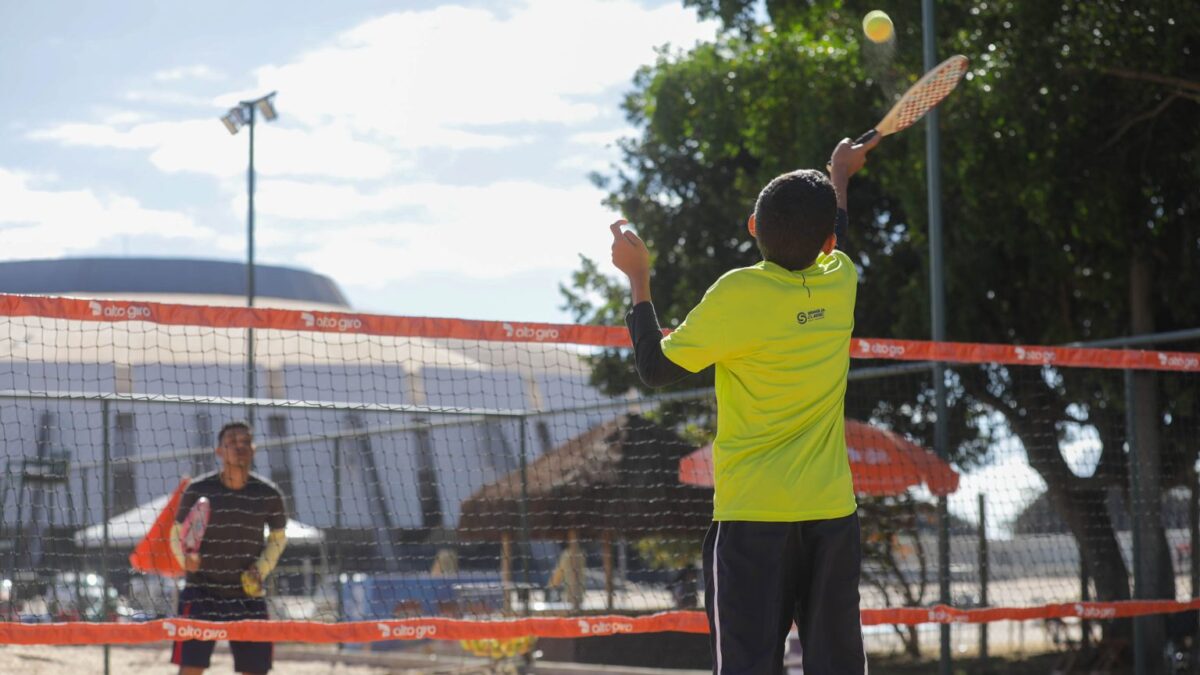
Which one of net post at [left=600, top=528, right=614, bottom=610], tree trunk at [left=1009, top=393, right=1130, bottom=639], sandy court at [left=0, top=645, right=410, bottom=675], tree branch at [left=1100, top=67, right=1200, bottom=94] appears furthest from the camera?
sandy court at [left=0, top=645, right=410, bottom=675]

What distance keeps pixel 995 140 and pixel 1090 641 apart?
4798 mm

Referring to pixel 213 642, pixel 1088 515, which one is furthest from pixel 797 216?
pixel 1088 515

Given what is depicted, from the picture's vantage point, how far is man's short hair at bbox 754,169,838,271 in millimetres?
3547

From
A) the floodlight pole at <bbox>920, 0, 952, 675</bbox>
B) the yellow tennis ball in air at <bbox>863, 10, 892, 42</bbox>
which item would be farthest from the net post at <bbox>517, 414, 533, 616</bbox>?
the yellow tennis ball in air at <bbox>863, 10, 892, 42</bbox>

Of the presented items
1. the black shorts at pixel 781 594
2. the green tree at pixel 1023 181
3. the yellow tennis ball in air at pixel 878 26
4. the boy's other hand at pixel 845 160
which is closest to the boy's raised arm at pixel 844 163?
the boy's other hand at pixel 845 160

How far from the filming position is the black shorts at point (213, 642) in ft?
22.6

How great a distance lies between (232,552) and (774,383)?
15.1 ft

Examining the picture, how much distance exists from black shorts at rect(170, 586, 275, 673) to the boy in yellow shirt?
4.16 metres

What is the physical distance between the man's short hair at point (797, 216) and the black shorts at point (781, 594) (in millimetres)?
762

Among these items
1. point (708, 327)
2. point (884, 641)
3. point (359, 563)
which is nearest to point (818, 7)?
point (884, 641)

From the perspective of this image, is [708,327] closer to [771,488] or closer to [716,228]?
[771,488]

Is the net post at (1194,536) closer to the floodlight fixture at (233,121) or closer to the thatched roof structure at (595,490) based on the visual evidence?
the thatched roof structure at (595,490)

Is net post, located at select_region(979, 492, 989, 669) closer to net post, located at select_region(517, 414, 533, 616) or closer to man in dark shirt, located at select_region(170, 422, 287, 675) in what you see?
net post, located at select_region(517, 414, 533, 616)

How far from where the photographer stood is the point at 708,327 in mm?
3479
